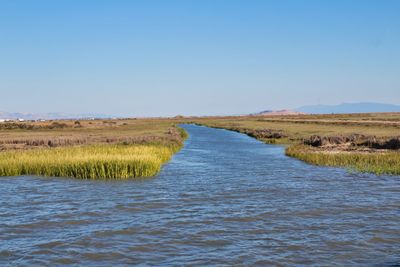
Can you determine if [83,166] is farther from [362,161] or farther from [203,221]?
[362,161]

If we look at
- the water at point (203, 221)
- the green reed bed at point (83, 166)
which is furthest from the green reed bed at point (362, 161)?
the green reed bed at point (83, 166)

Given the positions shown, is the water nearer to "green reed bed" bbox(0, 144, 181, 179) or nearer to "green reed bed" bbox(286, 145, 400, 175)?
"green reed bed" bbox(0, 144, 181, 179)

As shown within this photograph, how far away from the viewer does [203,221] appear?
50.7 feet

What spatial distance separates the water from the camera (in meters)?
11.9

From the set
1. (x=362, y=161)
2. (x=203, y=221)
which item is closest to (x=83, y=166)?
(x=203, y=221)

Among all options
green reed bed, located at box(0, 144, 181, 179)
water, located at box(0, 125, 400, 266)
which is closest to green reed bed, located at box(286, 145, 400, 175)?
water, located at box(0, 125, 400, 266)

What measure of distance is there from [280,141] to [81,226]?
43947 mm

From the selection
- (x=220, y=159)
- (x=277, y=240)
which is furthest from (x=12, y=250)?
(x=220, y=159)

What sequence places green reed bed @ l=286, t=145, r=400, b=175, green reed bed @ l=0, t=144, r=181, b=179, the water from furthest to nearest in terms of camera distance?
green reed bed @ l=286, t=145, r=400, b=175 → green reed bed @ l=0, t=144, r=181, b=179 → the water

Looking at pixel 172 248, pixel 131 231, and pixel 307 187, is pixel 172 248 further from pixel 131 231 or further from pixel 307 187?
pixel 307 187

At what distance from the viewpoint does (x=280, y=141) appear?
5659cm

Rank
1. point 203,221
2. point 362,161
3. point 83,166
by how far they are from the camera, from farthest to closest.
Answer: point 362,161 < point 83,166 < point 203,221

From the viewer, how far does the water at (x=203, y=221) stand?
39.0 ft

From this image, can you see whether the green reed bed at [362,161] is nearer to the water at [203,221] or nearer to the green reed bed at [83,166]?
the water at [203,221]
